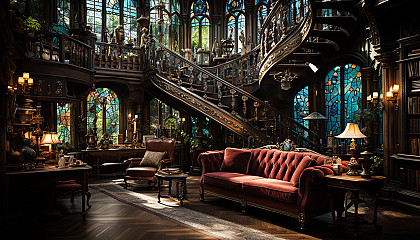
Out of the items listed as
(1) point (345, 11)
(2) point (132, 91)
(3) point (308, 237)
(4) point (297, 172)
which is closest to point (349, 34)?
(1) point (345, 11)

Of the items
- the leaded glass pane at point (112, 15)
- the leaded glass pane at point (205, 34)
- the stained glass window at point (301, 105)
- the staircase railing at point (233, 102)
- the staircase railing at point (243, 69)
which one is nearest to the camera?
the staircase railing at point (233, 102)

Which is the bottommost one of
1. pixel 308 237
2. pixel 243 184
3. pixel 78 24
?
pixel 308 237

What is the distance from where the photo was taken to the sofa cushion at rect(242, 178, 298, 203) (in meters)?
5.03

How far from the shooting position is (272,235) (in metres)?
4.61

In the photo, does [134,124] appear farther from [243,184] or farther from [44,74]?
[243,184]

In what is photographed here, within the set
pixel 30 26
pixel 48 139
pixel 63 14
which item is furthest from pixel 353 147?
pixel 63 14

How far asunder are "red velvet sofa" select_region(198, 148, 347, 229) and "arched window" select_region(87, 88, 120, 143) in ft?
20.2

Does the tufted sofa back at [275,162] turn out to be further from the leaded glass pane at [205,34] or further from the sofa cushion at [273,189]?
the leaded glass pane at [205,34]

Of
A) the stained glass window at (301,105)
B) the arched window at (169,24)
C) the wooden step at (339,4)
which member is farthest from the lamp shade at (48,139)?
the arched window at (169,24)

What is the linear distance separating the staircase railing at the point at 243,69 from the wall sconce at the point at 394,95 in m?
3.97

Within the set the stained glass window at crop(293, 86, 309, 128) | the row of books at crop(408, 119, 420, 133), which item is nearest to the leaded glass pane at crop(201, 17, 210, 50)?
the stained glass window at crop(293, 86, 309, 128)

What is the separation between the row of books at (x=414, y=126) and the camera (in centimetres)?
621

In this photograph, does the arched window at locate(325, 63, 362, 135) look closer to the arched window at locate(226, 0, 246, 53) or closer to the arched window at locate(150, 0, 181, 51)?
the arched window at locate(226, 0, 246, 53)

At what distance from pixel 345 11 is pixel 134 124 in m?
7.13
